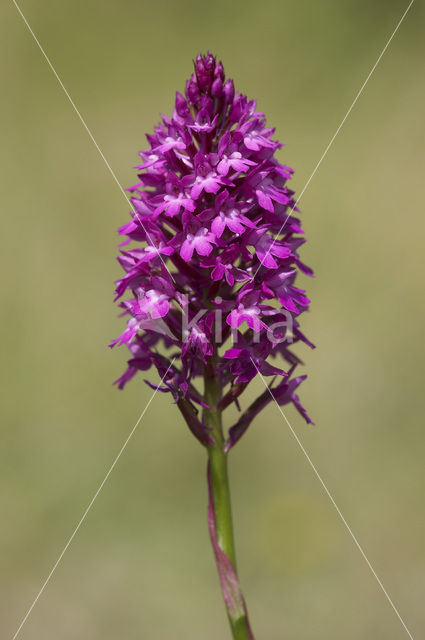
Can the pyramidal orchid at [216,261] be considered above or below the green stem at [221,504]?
above

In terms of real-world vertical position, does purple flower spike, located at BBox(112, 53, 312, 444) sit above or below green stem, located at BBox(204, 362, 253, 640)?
above

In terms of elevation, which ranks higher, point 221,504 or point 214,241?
point 214,241

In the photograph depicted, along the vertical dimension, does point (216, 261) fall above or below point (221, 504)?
above

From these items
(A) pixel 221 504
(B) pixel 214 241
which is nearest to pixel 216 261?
(B) pixel 214 241

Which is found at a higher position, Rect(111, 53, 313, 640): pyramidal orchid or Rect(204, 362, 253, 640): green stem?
Rect(111, 53, 313, 640): pyramidal orchid

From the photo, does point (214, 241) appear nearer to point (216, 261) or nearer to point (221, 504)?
→ point (216, 261)
